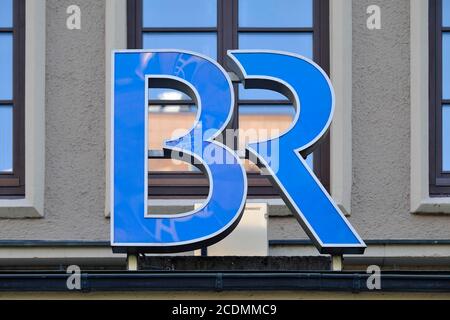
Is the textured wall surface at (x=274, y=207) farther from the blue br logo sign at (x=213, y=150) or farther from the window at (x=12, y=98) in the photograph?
the blue br logo sign at (x=213, y=150)

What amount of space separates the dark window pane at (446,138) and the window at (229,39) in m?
1.05

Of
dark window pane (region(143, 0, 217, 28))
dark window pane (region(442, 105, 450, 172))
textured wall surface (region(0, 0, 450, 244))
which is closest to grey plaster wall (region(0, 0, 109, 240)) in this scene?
textured wall surface (region(0, 0, 450, 244))

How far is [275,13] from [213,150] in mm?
2300

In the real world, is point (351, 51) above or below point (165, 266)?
above

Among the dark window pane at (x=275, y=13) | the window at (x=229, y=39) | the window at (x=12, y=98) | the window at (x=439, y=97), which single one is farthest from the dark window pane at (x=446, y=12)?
the window at (x=12, y=98)

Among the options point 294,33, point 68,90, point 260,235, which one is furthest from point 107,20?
point 260,235

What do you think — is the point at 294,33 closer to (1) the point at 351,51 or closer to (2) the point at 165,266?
(1) the point at 351,51

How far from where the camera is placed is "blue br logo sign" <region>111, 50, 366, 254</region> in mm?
9219

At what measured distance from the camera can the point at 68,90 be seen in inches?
428

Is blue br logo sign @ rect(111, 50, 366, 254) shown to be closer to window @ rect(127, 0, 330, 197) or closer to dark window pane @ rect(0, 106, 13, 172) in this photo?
window @ rect(127, 0, 330, 197)

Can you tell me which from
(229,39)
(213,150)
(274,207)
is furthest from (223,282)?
Answer: (229,39)

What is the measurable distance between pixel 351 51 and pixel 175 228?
2.67 m

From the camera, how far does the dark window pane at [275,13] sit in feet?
37.0
